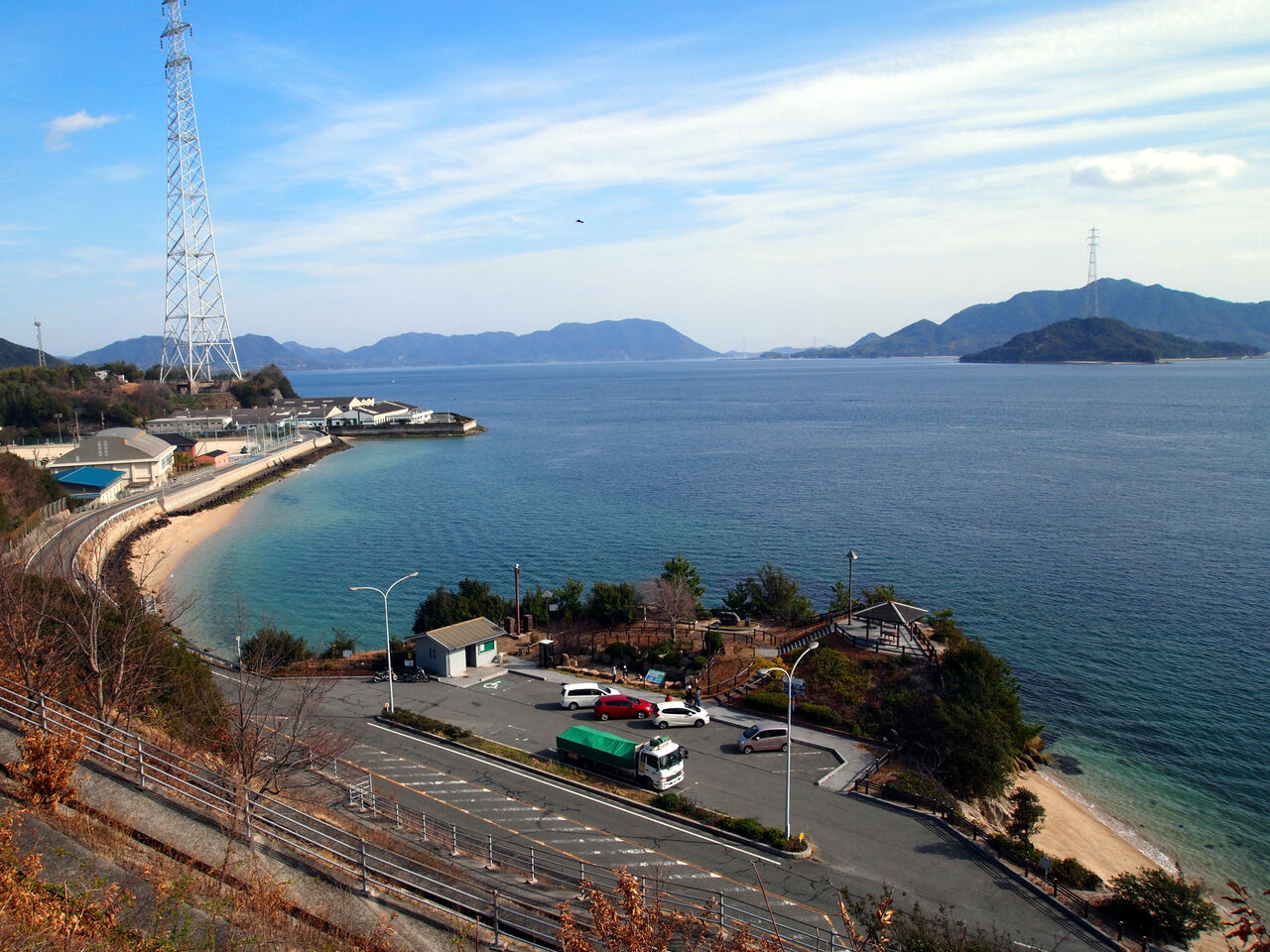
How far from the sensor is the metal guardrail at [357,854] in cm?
873

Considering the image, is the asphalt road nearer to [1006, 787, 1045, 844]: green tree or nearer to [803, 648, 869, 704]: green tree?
[1006, 787, 1045, 844]: green tree

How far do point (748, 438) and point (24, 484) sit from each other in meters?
64.1

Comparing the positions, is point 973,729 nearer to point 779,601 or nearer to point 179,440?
point 779,601

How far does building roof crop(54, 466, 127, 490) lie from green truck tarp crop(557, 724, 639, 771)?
43.3m

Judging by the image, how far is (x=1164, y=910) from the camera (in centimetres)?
1267

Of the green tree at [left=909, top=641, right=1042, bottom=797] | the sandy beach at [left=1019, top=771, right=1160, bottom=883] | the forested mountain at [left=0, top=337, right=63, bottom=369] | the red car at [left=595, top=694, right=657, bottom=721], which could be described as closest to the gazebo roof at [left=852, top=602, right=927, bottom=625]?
the green tree at [left=909, top=641, right=1042, bottom=797]

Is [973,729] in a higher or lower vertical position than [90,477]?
lower

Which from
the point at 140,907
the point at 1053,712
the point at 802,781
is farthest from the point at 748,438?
the point at 140,907

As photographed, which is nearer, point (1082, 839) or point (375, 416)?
point (1082, 839)

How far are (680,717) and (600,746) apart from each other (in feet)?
9.87

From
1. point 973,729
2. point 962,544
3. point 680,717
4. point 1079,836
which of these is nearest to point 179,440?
point 962,544

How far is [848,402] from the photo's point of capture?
133 m

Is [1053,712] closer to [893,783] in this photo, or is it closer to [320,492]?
[893,783]

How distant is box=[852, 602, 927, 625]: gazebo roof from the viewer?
21.7 metres
